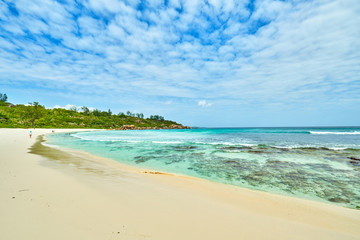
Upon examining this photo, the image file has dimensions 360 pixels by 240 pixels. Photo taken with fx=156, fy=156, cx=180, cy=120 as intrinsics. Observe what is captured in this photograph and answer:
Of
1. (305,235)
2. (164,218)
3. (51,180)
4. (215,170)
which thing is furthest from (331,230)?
(51,180)

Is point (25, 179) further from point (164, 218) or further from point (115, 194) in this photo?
point (164, 218)

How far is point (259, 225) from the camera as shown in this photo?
147 inches

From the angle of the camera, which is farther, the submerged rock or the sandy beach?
the submerged rock

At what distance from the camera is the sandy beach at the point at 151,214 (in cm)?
305

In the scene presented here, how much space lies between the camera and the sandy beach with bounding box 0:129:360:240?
305cm

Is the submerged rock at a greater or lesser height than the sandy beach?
lesser

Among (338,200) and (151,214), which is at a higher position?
(151,214)

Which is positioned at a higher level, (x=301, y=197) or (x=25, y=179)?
(x=25, y=179)

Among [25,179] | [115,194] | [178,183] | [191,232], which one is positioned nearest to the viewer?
[191,232]

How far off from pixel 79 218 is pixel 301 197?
7.75 m

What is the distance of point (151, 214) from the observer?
3.85 metres

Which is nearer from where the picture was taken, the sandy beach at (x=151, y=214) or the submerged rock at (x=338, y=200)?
the sandy beach at (x=151, y=214)

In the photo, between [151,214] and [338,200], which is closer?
[151,214]

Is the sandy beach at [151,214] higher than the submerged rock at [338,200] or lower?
higher
